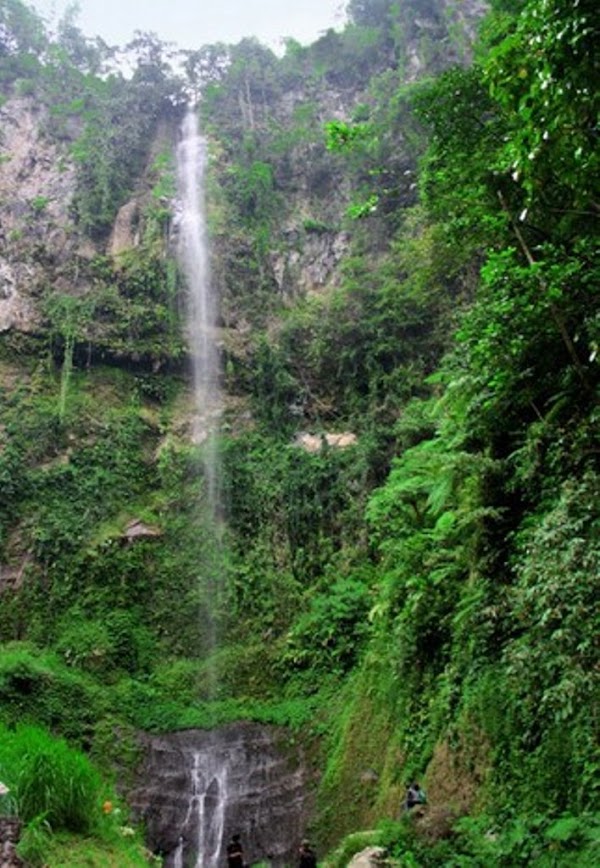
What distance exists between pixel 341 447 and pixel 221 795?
9.54 meters

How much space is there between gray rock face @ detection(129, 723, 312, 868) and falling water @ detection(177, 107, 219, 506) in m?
6.51

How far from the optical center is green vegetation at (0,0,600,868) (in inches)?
215

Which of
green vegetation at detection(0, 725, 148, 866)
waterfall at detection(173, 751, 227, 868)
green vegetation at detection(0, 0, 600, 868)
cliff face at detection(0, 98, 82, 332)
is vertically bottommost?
waterfall at detection(173, 751, 227, 868)

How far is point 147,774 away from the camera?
12133mm

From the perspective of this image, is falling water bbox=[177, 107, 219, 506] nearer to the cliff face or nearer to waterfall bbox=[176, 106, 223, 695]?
waterfall bbox=[176, 106, 223, 695]

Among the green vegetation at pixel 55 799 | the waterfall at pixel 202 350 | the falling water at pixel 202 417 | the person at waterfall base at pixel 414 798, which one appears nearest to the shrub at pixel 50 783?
the green vegetation at pixel 55 799

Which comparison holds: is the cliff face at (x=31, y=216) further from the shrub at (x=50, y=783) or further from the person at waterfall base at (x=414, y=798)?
the person at waterfall base at (x=414, y=798)

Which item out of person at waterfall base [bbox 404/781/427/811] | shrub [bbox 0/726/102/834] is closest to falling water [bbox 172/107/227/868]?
person at waterfall base [bbox 404/781/427/811]

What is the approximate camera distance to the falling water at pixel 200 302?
2044 centimetres

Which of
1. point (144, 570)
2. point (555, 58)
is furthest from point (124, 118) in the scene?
point (555, 58)

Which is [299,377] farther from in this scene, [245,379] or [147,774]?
[147,774]

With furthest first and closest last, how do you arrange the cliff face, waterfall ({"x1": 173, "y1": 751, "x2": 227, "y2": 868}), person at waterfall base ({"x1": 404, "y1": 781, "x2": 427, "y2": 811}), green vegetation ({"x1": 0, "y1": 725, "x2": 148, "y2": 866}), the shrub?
the cliff face → waterfall ({"x1": 173, "y1": 751, "x2": 227, "y2": 868}) → person at waterfall base ({"x1": 404, "y1": 781, "x2": 427, "y2": 811}) → the shrub → green vegetation ({"x1": 0, "y1": 725, "x2": 148, "y2": 866})

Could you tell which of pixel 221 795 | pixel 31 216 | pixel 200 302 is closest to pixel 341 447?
pixel 200 302

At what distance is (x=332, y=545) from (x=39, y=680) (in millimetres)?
6841
